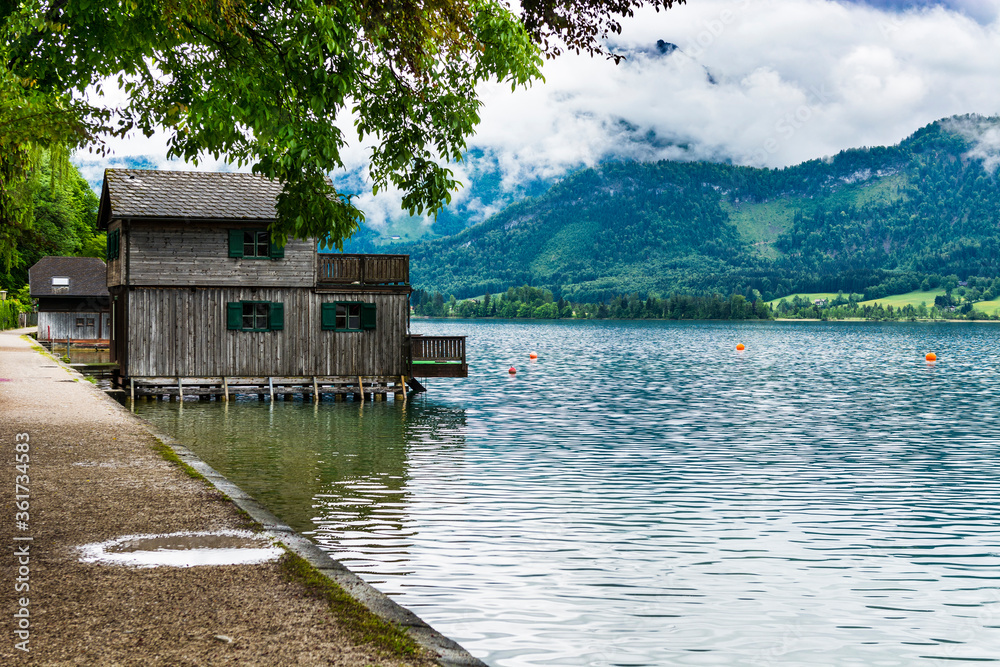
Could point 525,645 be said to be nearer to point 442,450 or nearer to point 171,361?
point 442,450

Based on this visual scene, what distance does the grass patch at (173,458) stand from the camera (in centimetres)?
1459

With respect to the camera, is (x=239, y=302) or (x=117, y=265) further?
(x=117, y=265)

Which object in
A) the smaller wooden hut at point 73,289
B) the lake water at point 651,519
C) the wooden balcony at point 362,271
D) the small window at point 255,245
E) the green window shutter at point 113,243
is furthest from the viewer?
the smaller wooden hut at point 73,289

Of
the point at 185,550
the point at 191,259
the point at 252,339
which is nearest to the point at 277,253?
the point at 191,259

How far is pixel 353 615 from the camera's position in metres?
7.60

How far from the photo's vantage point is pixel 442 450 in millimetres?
26094

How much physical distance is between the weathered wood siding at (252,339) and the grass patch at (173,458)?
19.1m

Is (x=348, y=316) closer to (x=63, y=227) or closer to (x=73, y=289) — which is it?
(x=73, y=289)

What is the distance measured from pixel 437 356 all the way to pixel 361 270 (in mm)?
4702

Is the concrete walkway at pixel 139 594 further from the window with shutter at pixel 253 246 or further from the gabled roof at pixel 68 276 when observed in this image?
the gabled roof at pixel 68 276

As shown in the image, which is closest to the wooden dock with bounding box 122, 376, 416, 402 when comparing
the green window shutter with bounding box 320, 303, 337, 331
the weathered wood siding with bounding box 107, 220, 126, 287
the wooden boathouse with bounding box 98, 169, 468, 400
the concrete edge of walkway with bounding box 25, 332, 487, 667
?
the wooden boathouse with bounding box 98, 169, 468, 400

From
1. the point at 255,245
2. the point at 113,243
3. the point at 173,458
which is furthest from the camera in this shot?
the point at 113,243

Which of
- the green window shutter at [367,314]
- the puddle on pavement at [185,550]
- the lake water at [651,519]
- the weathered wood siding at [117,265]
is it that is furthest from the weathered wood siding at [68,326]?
the puddle on pavement at [185,550]

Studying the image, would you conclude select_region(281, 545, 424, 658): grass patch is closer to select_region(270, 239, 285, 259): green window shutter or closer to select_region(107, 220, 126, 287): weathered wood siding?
select_region(270, 239, 285, 259): green window shutter
